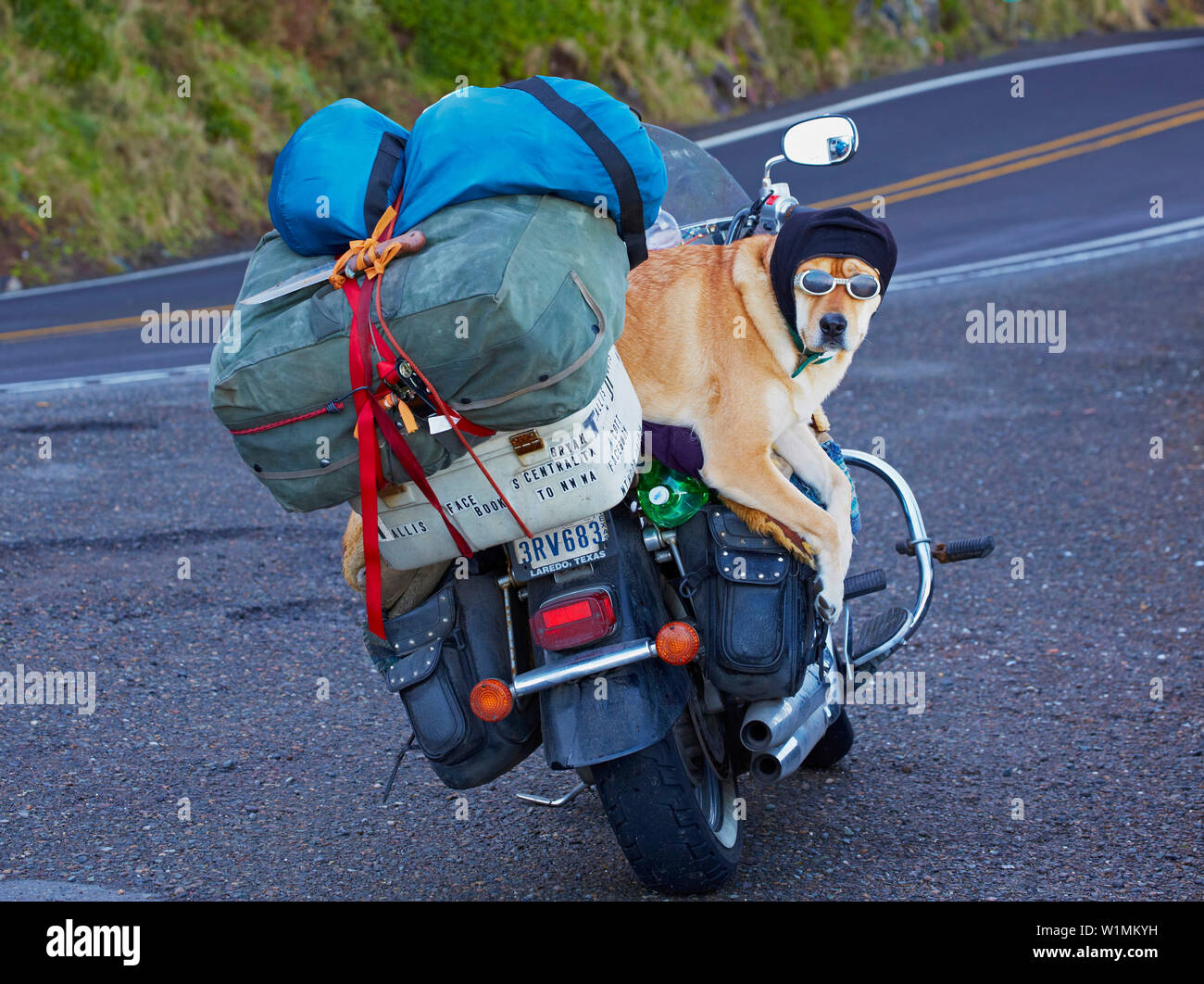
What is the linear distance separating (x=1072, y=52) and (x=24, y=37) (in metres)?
17.6

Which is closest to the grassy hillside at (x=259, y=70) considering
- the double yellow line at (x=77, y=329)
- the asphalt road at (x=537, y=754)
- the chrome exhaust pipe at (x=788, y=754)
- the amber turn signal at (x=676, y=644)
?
the double yellow line at (x=77, y=329)

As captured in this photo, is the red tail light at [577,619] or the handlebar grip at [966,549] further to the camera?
the handlebar grip at [966,549]

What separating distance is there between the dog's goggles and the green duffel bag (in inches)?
27.1

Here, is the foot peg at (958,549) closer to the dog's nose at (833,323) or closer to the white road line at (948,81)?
the dog's nose at (833,323)

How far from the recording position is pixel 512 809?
166 inches

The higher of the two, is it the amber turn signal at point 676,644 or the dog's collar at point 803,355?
the dog's collar at point 803,355

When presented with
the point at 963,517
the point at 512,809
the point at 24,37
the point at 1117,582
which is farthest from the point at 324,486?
the point at 24,37

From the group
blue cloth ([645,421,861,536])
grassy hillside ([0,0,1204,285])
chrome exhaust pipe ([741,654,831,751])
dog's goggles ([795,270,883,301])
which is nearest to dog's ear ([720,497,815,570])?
blue cloth ([645,421,861,536])

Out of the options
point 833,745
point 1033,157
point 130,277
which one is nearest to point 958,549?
point 833,745

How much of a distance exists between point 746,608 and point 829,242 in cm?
92

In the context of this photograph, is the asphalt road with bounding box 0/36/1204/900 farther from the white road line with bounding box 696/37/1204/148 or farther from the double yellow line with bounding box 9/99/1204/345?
the white road line with bounding box 696/37/1204/148

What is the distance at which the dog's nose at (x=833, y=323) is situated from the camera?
341 centimetres

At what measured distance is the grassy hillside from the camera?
1638 centimetres
